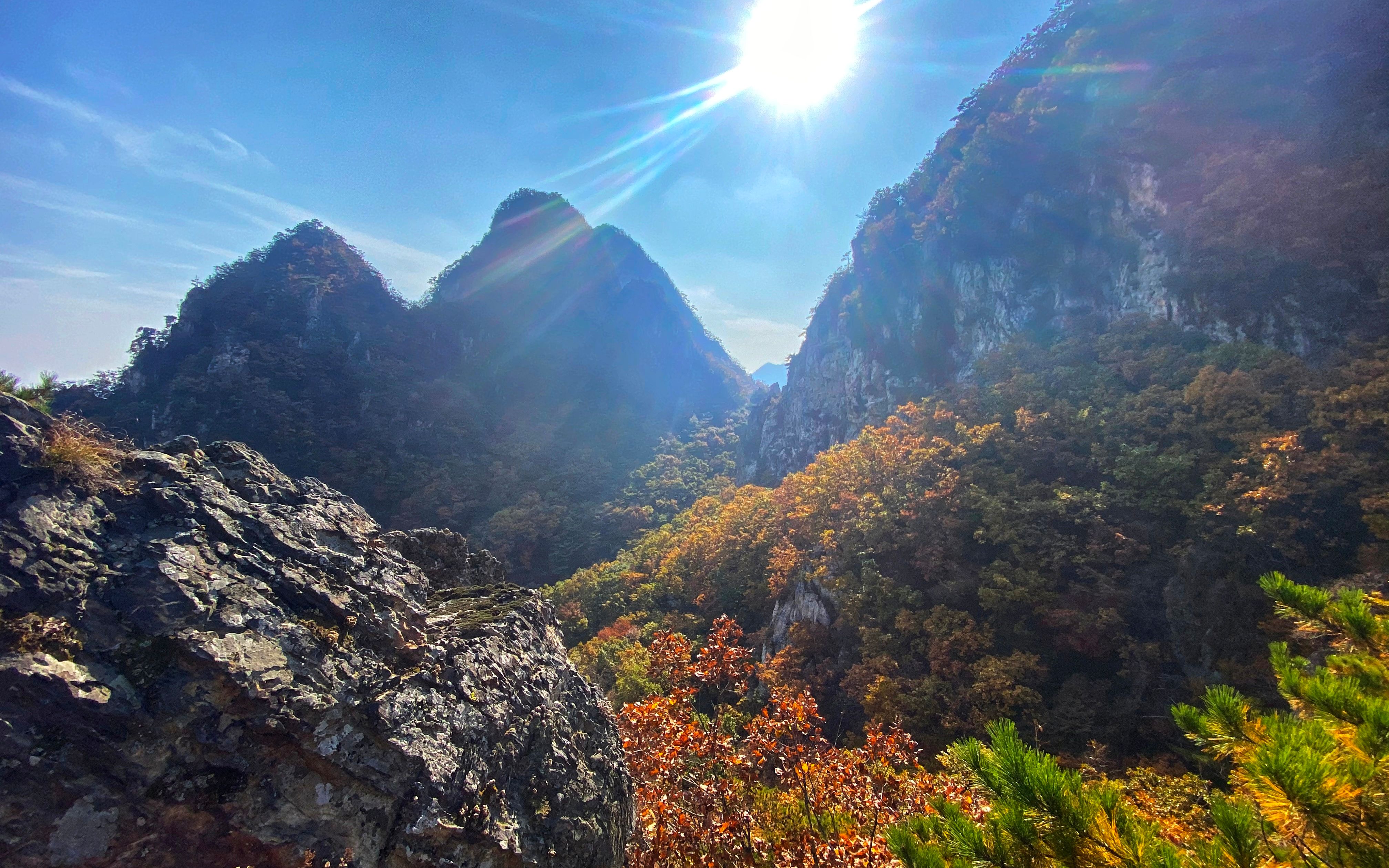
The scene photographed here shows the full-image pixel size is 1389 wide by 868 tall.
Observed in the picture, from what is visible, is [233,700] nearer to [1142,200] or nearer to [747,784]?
[747,784]

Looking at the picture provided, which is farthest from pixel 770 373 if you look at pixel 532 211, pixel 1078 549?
pixel 1078 549

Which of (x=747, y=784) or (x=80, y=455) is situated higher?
(x=80, y=455)

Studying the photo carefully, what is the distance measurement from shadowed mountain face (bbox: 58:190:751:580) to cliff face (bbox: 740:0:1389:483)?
27467 millimetres

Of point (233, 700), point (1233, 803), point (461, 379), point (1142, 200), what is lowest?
point (233, 700)

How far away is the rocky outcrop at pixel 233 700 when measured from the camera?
2551 mm

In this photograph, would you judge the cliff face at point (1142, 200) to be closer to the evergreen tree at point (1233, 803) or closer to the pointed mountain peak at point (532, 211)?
the evergreen tree at point (1233, 803)

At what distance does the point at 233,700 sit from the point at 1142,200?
118 ft

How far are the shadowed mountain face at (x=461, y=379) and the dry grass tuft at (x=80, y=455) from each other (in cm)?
2848

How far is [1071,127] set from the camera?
29.8m

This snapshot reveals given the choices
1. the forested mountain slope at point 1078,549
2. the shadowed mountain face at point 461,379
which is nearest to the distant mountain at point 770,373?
Answer: the shadowed mountain face at point 461,379

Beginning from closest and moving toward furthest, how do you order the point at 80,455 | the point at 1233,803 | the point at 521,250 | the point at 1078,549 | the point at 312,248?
the point at 1233,803 → the point at 80,455 → the point at 1078,549 → the point at 312,248 → the point at 521,250

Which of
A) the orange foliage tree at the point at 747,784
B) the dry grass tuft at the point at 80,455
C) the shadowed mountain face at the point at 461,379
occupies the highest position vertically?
the shadowed mountain face at the point at 461,379

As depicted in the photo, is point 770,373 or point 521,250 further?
point 770,373

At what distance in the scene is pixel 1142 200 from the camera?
24.9 meters
